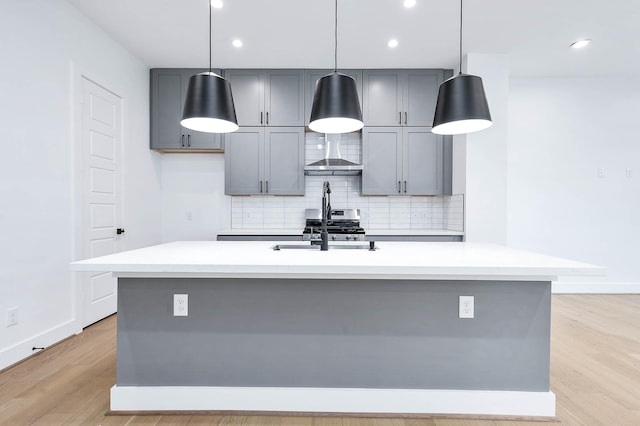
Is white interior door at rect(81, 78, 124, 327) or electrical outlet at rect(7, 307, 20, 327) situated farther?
white interior door at rect(81, 78, 124, 327)

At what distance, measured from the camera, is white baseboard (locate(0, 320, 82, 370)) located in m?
2.29

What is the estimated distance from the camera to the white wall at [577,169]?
432 centimetres

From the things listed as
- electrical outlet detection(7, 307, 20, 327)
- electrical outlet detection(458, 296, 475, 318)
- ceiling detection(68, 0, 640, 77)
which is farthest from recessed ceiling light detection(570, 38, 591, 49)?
electrical outlet detection(7, 307, 20, 327)

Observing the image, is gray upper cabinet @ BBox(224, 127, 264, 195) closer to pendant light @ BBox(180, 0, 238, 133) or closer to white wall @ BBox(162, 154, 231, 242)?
white wall @ BBox(162, 154, 231, 242)

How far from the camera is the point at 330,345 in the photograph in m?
1.78

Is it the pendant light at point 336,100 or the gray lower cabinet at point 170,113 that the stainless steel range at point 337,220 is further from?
the pendant light at point 336,100

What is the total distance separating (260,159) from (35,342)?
2.70 metres

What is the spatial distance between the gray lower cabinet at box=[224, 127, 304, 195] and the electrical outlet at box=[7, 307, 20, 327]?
7.28 feet

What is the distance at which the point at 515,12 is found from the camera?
9.46 feet

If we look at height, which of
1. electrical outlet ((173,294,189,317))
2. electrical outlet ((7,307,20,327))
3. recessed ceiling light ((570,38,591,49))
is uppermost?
recessed ceiling light ((570,38,591,49))

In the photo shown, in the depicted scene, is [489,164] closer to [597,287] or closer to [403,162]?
[403,162]

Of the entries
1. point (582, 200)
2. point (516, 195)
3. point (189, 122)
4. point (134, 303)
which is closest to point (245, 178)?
point (189, 122)

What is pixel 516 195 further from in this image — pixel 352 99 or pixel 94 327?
pixel 94 327

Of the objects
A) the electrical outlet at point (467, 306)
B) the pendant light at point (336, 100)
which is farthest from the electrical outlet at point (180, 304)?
the electrical outlet at point (467, 306)
